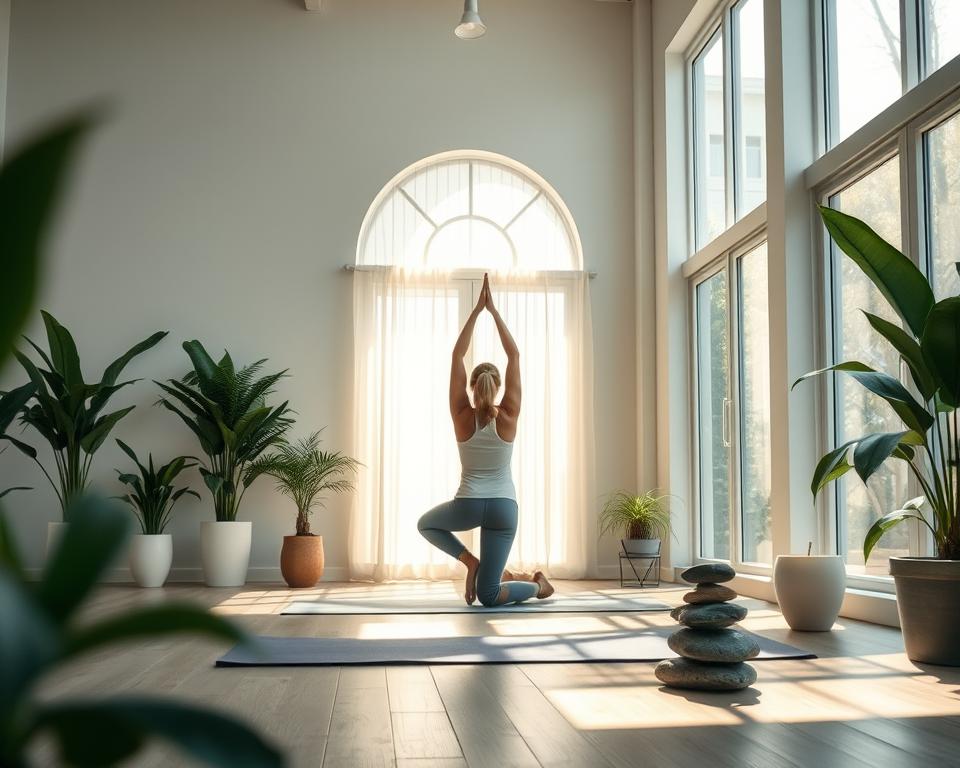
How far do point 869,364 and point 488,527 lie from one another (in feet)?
6.19

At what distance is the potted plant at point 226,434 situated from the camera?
243 inches

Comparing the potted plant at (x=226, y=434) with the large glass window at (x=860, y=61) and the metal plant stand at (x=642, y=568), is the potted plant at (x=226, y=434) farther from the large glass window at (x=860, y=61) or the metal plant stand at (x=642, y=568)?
the large glass window at (x=860, y=61)

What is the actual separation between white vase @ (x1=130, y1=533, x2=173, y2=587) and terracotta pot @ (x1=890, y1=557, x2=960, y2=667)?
176 inches

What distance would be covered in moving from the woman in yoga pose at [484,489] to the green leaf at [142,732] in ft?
13.9

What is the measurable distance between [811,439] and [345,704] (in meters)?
3.09

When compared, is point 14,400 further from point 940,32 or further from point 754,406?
point 940,32

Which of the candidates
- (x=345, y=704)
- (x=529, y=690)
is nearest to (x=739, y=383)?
(x=529, y=690)

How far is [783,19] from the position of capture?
4.99m

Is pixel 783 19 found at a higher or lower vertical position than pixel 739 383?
higher

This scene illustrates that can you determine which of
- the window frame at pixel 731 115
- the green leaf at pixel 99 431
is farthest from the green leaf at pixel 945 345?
the green leaf at pixel 99 431

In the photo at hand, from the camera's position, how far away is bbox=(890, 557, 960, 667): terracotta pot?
116 inches

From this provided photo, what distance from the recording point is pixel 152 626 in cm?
54

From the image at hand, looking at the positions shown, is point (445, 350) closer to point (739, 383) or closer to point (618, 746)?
point (739, 383)

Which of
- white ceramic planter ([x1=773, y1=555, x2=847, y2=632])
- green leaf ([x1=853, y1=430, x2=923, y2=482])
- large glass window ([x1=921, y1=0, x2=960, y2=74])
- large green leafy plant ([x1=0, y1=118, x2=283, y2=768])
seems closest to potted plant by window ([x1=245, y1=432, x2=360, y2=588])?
white ceramic planter ([x1=773, y1=555, x2=847, y2=632])
